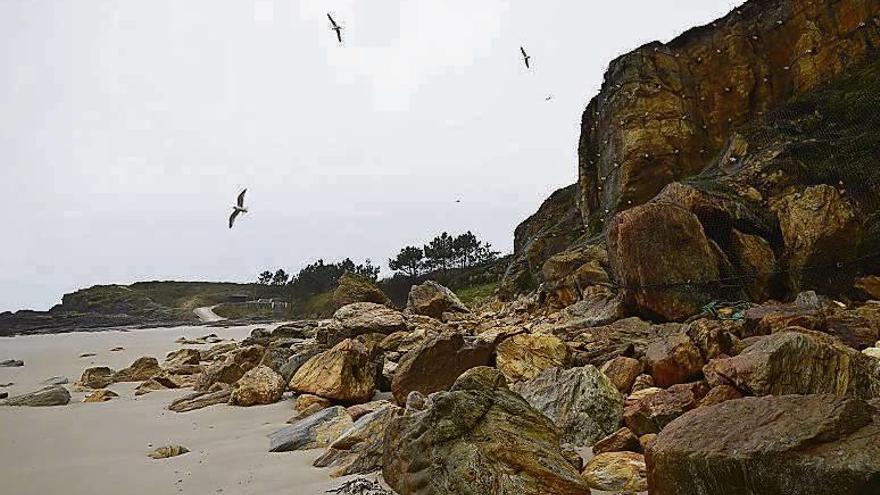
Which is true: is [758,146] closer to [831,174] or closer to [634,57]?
[831,174]

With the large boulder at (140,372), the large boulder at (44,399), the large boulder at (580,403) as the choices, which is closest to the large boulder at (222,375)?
the large boulder at (44,399)

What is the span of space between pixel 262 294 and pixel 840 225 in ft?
284

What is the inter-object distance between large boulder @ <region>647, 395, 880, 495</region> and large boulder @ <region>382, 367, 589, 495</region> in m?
0.63

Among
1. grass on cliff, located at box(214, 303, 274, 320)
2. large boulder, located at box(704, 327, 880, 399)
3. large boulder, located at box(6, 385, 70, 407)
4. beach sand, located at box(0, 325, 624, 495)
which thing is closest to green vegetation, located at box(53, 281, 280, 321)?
grass on cliff, located at box(214, 303, 274, 320)

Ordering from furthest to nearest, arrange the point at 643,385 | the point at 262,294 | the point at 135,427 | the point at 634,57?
1. the point at 262,294
2. the point at 634,57
3. the point at 135,427
4. the point at 643,385

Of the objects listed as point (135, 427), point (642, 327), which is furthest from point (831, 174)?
point (135, 427)

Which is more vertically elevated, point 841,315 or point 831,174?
point 831,174

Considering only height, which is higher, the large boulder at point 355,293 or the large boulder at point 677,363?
the large boulder at point 355,293

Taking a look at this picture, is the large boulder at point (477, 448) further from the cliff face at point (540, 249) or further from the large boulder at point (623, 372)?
the cliff face at point (540, 249)

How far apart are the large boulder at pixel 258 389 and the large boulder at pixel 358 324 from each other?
1.86 meters

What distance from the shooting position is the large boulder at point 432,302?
1811 centimetres

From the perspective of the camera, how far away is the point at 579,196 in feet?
89.9

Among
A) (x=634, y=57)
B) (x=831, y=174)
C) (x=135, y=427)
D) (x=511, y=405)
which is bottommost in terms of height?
(x=135, y=427)

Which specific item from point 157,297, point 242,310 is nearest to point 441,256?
point 242,310
